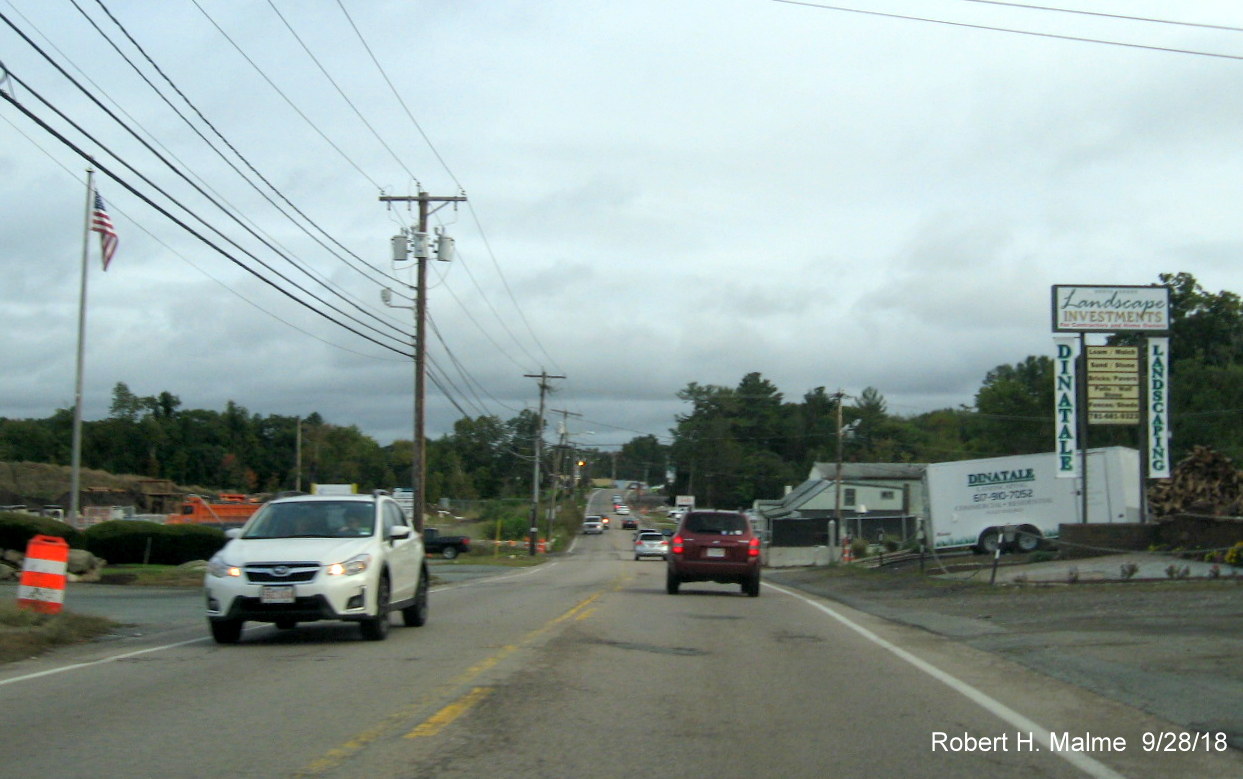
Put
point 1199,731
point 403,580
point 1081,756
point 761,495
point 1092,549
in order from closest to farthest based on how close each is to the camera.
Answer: point 1081,756
point 1199,731
point 403,580
point 1092,549
point 761,495

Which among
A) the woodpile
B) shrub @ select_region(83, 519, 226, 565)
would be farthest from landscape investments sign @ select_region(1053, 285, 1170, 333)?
shrub @ select_region(83, 519, 226, 565)

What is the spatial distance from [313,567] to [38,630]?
3.28 meters

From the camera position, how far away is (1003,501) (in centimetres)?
3978

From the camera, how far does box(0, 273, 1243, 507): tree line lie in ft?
254

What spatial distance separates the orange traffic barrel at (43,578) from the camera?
14.6 metres

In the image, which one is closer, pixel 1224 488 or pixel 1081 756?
pixel 1081 756

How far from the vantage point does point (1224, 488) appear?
34.2m

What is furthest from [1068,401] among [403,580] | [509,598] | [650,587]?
[403,580]

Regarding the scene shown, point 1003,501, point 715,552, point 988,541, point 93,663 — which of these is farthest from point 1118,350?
point 93,663

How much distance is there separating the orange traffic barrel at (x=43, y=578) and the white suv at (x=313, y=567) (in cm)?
271

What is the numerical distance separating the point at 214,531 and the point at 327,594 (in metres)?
25.1

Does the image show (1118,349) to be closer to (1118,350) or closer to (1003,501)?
(1118,350)

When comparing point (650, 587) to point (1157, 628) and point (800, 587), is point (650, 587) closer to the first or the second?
point (800, 587)

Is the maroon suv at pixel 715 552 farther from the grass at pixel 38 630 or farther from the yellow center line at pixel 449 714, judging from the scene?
the yellow center line at pixel 449 714
